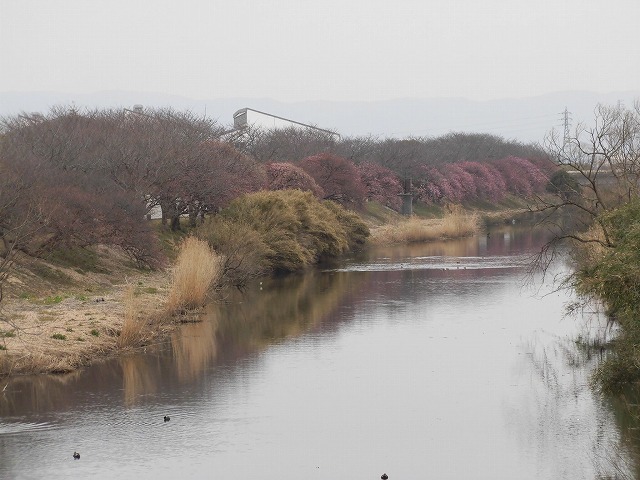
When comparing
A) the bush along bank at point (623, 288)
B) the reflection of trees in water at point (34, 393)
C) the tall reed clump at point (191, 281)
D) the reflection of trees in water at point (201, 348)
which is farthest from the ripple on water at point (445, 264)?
the reflection of trees in water at point (34, 393)

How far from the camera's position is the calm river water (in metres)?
15.3

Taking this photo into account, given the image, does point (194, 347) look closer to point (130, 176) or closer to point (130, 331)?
point (130, 331)

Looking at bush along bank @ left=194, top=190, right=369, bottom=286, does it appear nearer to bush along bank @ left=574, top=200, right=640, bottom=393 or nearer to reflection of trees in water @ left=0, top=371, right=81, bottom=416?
reflection of trees in water @ left=0, top=371, right=81, bottom=416

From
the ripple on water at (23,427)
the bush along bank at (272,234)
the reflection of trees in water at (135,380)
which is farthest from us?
the bush along bank at (272,234)

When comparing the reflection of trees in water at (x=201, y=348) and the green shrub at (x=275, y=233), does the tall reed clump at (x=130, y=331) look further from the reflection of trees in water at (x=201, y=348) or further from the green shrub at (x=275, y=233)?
the green shrub at (x=275, y=233)

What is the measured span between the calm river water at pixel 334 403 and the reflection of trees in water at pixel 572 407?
45 mm

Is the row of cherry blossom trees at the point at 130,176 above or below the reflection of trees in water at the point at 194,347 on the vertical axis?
above

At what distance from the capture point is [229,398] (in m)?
19.2

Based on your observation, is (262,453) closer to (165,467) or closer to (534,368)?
(165,467)

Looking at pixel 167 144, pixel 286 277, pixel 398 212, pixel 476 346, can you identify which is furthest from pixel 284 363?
pixel 398 212

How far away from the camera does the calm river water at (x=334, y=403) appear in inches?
601

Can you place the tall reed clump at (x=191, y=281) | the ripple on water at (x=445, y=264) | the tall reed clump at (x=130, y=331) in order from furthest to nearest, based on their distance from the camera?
the ripple on water at (x=445, y=264) → the tall reed clump at (x=191, y=281) → the tall reed clump at (x=130, y=331)

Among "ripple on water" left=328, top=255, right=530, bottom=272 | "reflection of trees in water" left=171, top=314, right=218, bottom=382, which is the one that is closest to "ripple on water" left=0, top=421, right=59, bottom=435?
"reflection of trees in water" left=171, top=314, right=218, bottom=382

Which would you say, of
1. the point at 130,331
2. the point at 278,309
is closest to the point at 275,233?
the point at 278,309
